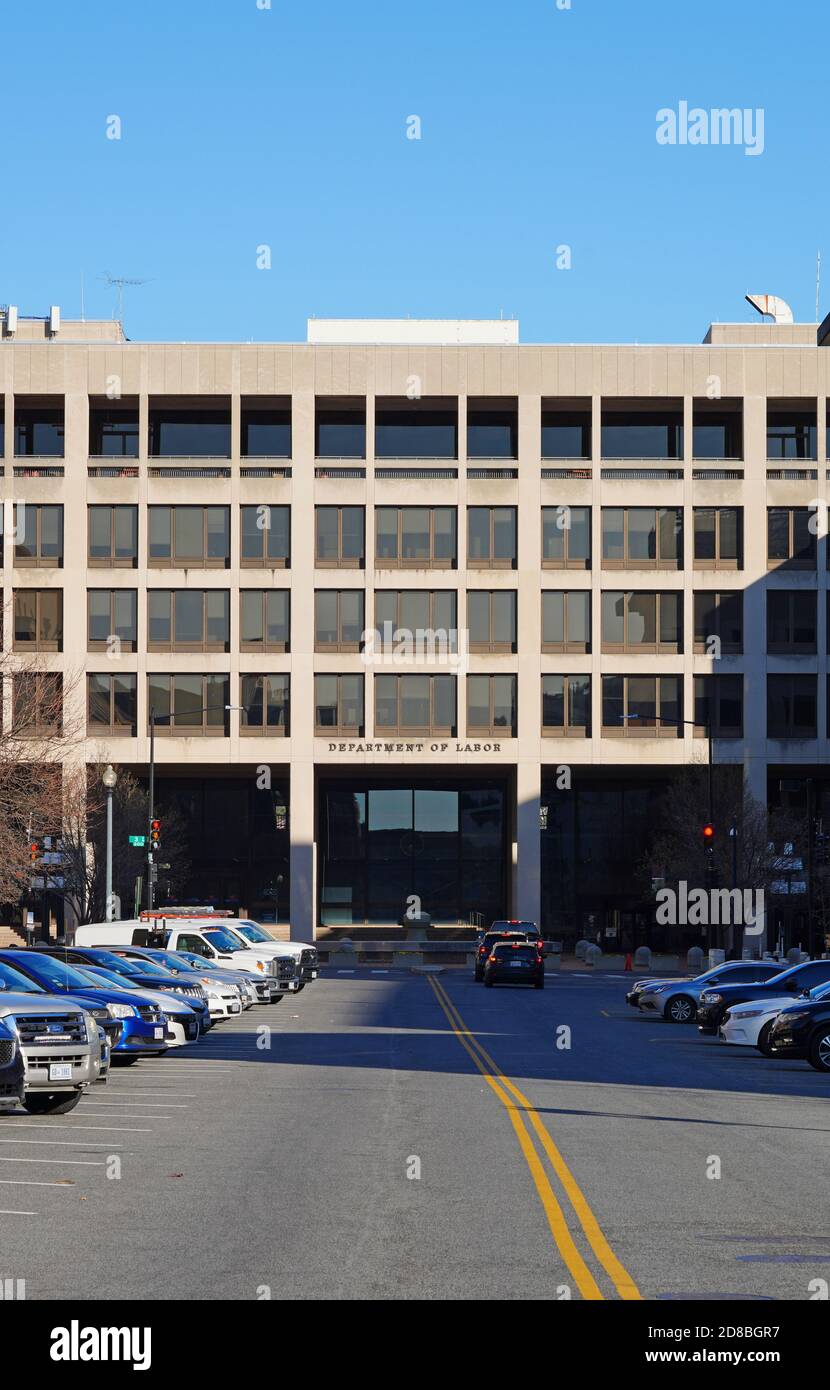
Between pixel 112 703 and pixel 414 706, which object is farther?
pixel 414 706

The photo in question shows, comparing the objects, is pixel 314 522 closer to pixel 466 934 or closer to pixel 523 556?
pixel 523 556

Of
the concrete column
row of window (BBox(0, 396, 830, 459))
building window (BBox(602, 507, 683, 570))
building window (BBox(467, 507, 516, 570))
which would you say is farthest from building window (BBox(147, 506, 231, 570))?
building window (BBox(602, 507, 683, 570))

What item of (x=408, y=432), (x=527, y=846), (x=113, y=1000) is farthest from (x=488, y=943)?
(x=408, y=432)

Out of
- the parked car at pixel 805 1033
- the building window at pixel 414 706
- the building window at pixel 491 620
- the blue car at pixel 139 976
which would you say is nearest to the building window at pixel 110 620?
the building window at pixel 414 706

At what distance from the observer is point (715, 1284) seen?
9.28 m

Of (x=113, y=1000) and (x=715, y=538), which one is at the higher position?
(x=715, y=538)

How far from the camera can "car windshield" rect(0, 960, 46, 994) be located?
21094 millimetres

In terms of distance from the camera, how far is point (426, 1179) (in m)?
13.5

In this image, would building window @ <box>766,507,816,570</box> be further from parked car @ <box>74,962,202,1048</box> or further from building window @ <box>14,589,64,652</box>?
parked car @ <box>74,962,202,1048</box>

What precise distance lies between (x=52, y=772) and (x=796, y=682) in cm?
4797

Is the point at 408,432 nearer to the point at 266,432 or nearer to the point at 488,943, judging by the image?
the point at 266,432

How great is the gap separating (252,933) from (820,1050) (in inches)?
981

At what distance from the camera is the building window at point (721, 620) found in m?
79.3

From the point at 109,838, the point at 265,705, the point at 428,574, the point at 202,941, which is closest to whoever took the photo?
the point at 202,941
